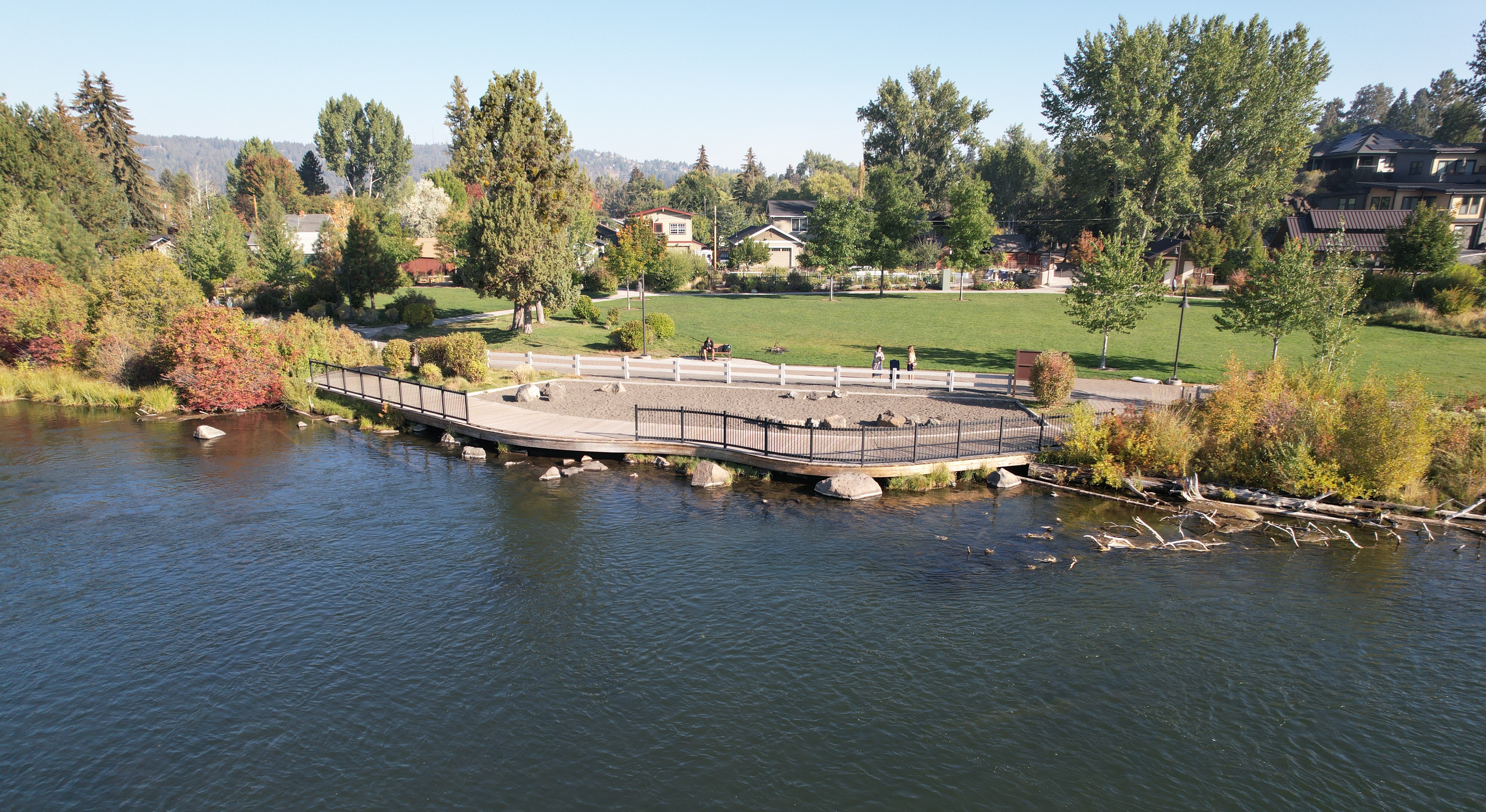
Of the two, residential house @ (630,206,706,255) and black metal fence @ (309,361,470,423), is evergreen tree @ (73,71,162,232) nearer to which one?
residential house @ (630,206,706,255)

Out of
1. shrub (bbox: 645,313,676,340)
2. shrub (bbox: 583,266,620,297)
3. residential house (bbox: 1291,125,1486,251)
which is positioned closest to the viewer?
shrub (bbox: 645,313,676,340)

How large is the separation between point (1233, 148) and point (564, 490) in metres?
72.6

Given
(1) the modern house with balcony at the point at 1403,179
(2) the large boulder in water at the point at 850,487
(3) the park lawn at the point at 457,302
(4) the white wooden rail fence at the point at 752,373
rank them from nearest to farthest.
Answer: (2) the large boulder in water at the point at 850,487 < (4) the white wooden rail fence at the point at 752,373 < (3) the park lawn at the point at 457,302 < (1) the modern house with balcony at the point at 1403,179

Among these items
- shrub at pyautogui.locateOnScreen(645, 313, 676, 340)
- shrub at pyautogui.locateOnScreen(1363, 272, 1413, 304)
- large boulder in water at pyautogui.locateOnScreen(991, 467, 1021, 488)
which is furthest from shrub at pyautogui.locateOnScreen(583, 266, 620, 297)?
shrub at pyautogui.locateOnScreen(1363, 272, 1413, 304)

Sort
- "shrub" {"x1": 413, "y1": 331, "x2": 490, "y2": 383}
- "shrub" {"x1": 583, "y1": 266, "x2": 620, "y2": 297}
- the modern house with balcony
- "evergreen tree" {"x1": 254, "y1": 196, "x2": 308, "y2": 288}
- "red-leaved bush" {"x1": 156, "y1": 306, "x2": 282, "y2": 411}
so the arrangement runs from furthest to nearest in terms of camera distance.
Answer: the modern house with balcony
"shrub" {"x1": 583, "y1": 266, "x2": 620, "y2": 297}
"evergreen tree" {"x1": 254, "y1": 196, "x2": 308, "y2": 288}
"shrub" {"x1": 413, "y1": 331, "x2": 490, "y2": 383}
"red-leaved bush" {"x1": 156, "y1": 306, "x2": 282, "y2": 411}

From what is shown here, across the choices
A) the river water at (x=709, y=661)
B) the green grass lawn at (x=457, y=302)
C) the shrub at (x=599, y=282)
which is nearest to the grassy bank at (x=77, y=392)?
the river water at (x=709, y=661)

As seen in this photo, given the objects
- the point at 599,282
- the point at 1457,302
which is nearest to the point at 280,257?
the point at 599,282

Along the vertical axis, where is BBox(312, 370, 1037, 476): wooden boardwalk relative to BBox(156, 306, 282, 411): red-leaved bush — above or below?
below

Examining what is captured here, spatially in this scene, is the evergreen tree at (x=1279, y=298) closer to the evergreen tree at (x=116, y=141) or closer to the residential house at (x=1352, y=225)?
the residential house at (x=1352, y=225)

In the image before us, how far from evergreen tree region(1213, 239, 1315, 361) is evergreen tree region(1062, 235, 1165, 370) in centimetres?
336

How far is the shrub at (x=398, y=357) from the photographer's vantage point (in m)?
33.5

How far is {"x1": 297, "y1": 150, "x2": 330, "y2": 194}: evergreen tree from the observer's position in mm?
138625

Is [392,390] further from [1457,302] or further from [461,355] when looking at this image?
[1457,302]

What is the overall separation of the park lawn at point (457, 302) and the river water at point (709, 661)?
3490 centimetres
